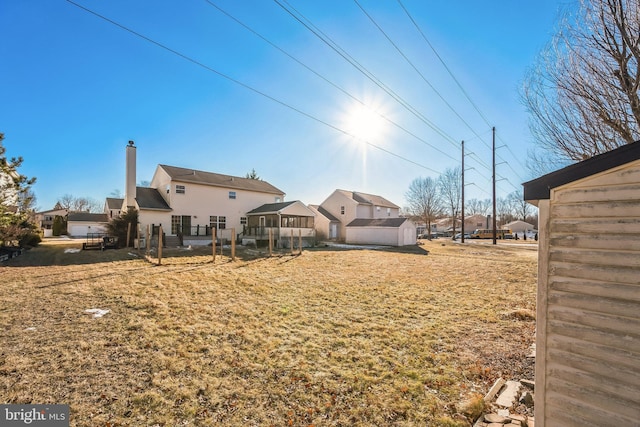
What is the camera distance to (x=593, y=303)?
8.48ft

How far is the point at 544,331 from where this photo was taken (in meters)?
2.86

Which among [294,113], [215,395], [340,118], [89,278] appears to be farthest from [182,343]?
[340,118]

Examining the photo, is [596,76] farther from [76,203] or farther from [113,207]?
[76,203]

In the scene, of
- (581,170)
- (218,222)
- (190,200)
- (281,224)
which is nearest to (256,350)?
(581,170)

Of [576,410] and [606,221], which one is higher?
[606,221]

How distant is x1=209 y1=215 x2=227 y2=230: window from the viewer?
24.7 meters

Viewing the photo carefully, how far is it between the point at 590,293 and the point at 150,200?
25880 millimetres

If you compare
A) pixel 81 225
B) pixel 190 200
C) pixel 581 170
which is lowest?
pixel 81 225

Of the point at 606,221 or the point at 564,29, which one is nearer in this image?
the point at 606,221

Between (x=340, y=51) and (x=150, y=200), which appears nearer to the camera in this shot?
(x=340, y=51)

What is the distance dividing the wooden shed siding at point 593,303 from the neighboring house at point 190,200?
20.9 metres

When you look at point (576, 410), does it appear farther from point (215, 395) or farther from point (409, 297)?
point (409, 297)

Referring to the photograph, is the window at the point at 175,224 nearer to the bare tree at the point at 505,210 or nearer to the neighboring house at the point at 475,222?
the neighboring house at the point at 475,222

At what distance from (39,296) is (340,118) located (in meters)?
12.2
